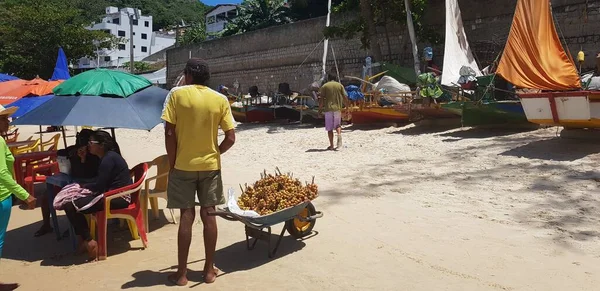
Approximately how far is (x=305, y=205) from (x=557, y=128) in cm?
768

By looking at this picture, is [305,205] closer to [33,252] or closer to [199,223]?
[199,223]

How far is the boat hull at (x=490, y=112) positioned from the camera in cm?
1075

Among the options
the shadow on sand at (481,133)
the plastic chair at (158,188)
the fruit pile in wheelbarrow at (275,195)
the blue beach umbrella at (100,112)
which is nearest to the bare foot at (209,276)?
the fruit pile in wheelbarrow at (275,195)

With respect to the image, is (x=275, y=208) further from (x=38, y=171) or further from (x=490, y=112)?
(x=490, y=112)

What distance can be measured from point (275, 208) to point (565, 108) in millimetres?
6059

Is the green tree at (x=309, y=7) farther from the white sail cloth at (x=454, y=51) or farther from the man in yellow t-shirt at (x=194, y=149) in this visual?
the man in yellow t-shirt at (x=194, y=149)

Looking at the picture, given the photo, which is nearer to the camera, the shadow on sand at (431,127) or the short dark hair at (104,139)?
the short dark hair at (104,139)

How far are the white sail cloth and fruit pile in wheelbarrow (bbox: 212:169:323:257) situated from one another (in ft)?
31.0

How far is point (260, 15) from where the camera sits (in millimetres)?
35250

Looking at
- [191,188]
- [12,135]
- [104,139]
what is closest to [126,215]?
[104,139]

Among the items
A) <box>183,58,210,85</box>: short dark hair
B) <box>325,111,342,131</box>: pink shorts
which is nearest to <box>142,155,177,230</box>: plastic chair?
<box>183,58,210,85</box>: short dark hair

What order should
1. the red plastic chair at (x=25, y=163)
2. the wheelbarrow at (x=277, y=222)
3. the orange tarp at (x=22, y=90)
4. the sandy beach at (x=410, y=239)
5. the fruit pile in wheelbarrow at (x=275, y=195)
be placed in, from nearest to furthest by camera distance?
the sandy beach at (x=410, y=239), the wheelbarrow at (x=277, y=222), the fruit pile in wheelbarrow at (x=275, y=195), the red plastic chair at (x=25, y=163), the orange tarp at (x=22, y=90)

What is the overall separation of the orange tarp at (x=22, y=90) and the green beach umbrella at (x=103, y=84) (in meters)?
3.69

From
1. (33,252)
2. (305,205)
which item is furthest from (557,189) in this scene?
(33,252)
